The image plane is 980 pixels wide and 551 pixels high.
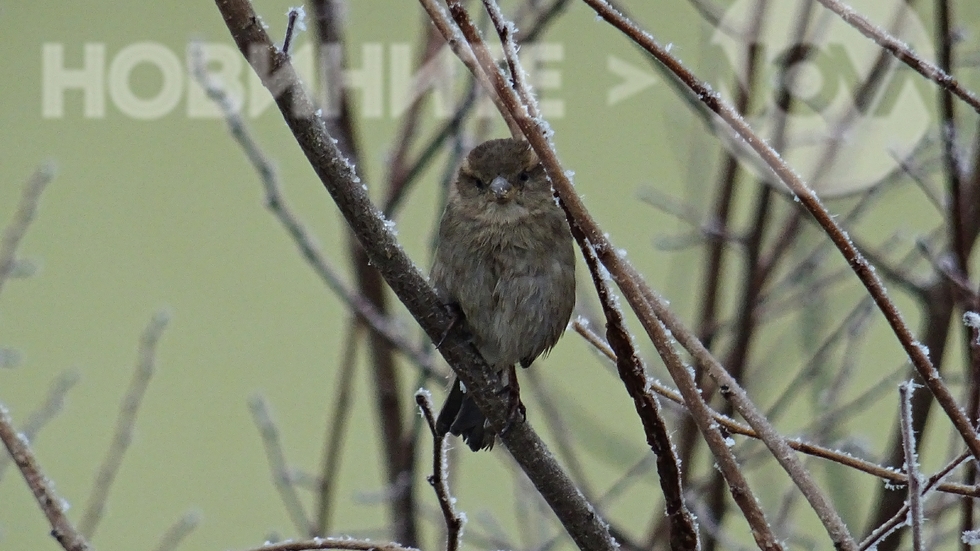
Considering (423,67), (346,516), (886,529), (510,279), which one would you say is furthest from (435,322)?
(346,516)

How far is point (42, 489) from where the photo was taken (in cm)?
134

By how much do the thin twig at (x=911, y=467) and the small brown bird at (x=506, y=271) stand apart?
1264 millimetres

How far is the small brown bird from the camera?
220cm

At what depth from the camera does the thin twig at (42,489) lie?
1.29m

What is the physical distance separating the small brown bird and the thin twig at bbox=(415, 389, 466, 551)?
945 mm

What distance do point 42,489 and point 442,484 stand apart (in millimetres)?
528

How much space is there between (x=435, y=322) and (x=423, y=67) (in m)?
1.23

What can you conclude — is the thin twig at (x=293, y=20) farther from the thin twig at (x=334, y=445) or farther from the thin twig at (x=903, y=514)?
the thin twig at (x=334, y=445)

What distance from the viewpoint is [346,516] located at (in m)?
4.34

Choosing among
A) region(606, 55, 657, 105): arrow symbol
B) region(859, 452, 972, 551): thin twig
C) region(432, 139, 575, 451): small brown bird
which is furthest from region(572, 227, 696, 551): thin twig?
region(606, 55, 657, 105): arrow symbol

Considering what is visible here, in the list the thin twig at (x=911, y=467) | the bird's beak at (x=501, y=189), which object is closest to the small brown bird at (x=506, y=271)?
the bird's beak at (x=501, y=189)

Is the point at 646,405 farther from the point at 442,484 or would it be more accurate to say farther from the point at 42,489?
the point at 42,489

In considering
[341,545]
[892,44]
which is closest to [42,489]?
[341,545]

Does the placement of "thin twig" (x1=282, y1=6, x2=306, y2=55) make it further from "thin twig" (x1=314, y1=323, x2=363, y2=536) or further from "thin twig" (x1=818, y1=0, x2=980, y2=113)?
"thin twig" (x1=314, y1=323, x2=363, y2=536)
